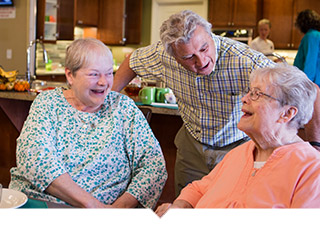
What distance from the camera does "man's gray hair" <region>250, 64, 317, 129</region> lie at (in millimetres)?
1372

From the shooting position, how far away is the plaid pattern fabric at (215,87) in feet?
6.44

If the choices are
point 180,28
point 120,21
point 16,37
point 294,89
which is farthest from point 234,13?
point 294,89

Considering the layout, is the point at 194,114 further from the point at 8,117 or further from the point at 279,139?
the point at 8,117

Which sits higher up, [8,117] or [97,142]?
[97,142]

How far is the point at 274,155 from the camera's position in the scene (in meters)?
1.39

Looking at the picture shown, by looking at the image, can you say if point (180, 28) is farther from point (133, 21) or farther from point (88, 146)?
point (133, 21)

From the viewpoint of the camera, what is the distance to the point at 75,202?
1693 millimetres

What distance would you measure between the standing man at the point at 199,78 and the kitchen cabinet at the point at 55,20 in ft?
15.5

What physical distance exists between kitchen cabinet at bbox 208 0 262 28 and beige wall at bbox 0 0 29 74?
3435 mm

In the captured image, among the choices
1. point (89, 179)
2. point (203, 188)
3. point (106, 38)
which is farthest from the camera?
point (106, 38)

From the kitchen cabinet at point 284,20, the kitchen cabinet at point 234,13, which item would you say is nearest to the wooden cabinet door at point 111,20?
the kitchen cabinet at point 234,13
